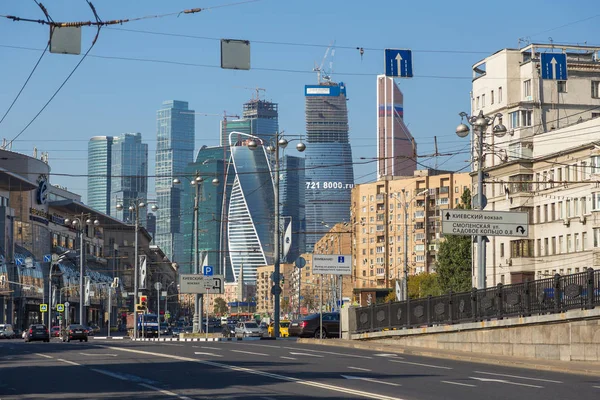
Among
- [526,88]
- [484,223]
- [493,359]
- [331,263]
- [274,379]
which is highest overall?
[526,88]

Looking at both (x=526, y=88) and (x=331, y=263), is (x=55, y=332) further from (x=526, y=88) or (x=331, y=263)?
(x=331, y=263)

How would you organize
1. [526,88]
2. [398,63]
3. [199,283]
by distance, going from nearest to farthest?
[398,63] → [199,283] → [526,88]

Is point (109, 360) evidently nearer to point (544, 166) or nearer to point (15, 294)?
point (544, 166)

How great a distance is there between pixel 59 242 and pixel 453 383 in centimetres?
13163

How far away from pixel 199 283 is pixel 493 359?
102 feet

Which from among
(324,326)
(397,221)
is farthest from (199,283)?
(397,221)

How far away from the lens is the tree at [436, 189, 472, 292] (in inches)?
3575

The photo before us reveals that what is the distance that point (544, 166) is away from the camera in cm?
8475

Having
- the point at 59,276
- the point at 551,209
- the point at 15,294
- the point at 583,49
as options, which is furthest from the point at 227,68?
the point at 59,276

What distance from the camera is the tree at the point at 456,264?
298 feet

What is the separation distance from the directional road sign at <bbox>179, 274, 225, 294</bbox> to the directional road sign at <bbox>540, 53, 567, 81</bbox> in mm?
21569

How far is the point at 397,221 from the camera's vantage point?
180000 millimetres

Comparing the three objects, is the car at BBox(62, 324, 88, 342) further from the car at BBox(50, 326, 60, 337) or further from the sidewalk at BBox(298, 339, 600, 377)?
the sidewalk at BBox(298, 339, 600, 377)

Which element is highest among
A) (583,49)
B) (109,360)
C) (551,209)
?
(583,49)
